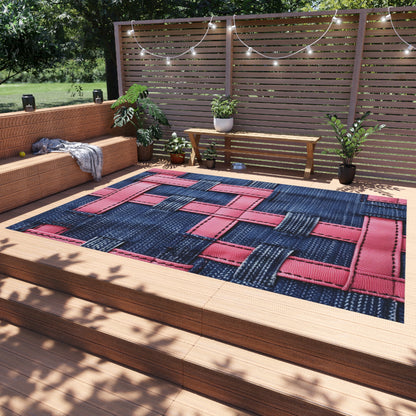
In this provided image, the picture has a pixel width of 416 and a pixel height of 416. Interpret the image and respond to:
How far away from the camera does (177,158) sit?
625cm

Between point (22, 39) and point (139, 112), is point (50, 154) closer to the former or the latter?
point (139, 112)

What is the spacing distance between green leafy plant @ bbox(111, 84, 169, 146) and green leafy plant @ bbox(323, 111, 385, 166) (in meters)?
2.63

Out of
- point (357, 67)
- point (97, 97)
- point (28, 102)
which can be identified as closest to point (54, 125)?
point (28, 102)

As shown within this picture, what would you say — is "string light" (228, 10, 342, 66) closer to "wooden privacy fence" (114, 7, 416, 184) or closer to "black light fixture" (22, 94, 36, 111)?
"wooden privacy fence" (114, 7, 416, 184)

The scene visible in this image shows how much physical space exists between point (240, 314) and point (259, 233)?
1.37 meters

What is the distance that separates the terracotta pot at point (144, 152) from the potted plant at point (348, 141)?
9.10 ft

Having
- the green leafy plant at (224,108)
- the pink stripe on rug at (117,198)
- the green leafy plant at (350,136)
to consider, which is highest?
the green leafy plant at (224,108)

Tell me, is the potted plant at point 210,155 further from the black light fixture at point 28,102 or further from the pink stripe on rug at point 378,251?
the pink stripe on rug at point 378,251

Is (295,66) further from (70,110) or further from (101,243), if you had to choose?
(101,243)

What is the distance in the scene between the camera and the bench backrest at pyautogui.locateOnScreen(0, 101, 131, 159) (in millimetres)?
4754

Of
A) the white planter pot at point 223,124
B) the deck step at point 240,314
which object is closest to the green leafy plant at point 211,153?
the white planter pot at point 223,124

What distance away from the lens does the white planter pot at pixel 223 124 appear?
580 cm

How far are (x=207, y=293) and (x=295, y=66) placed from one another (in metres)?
4.13

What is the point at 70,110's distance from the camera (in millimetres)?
5582
